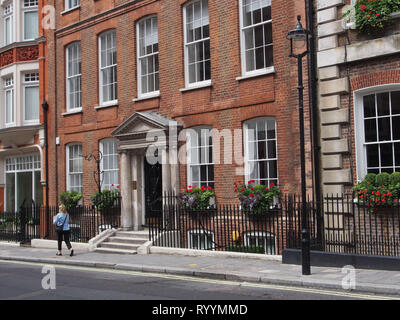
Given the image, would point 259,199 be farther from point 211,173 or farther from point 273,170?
point 211,173

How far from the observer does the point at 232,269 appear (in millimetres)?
11867

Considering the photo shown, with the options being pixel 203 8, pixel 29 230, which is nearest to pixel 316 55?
pixel 203 8

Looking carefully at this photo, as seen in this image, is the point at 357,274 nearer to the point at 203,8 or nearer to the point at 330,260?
the point at 330,260

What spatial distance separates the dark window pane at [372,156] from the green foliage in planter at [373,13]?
2740mm

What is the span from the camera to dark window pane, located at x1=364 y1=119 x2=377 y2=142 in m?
12.6

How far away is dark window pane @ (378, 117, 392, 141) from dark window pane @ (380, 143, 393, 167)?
0.54 feet

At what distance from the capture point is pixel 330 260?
38.3ft

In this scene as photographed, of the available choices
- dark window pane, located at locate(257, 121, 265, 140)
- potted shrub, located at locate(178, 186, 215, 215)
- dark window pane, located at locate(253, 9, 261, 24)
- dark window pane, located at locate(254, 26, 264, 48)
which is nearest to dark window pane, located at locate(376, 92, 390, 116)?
dark window pane, located at locate(257, 121, 265, 140)

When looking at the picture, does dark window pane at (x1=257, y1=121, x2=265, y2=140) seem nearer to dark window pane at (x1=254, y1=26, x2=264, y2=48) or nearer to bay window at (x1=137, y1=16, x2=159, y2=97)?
dark window pane at (x1=254, y1=26, x2=264, y2=48)

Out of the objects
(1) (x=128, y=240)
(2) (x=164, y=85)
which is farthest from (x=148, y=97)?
(1) (x=128, y=240)

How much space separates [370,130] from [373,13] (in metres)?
2.74

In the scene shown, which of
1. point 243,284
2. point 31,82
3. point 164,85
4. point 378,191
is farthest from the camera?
point 31,82

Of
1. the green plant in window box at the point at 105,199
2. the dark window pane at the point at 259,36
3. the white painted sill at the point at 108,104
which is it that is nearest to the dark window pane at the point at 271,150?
the dark window pane at the point at 259,36

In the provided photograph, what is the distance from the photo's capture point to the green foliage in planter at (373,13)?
470 inches
